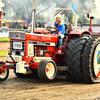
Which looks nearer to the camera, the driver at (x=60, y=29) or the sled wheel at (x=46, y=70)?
the sled wheel at (x=46, y=70)

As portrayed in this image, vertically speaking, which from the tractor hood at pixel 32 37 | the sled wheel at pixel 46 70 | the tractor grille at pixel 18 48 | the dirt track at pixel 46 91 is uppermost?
the tractor hood at pixel 32 37

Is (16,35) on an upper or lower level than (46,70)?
upper

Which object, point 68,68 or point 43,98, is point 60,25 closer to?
point 68,68

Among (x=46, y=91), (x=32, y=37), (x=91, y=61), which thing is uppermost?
(x=32, y=37)

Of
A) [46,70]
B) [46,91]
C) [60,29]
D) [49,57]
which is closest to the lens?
[46,91]

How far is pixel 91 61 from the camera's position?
621cm

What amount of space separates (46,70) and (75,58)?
0.81 m

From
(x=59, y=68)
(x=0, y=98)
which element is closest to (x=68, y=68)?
(x=59, y=68)

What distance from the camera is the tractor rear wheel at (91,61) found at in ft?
19.9

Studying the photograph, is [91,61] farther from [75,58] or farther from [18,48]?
[18,48]

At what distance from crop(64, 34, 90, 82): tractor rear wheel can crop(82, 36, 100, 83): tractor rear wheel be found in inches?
4.1

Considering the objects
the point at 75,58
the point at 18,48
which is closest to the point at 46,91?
the point at 75,58

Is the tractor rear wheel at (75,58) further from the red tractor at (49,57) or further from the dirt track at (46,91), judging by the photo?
the dirt track at (46,91)

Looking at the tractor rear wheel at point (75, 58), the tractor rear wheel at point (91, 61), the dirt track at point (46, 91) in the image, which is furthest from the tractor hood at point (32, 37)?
the dirt track at point (46, 91)
